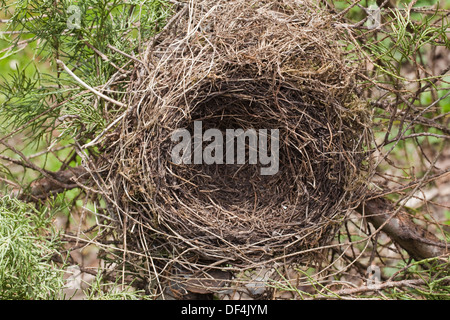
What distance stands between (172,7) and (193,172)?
607 millimetres

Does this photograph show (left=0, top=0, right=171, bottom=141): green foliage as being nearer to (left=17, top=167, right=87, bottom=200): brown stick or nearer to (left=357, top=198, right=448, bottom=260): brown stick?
(left=17, top=167, right=87, bottom=200): brown stick

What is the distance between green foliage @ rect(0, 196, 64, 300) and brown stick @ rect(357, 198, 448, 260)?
1.12 meters

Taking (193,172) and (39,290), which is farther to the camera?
(193,172)

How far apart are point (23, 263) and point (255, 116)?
0.92m

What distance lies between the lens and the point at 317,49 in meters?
1.61

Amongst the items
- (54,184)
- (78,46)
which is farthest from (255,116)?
(54,184)

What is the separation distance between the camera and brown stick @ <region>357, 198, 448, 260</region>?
1.78m

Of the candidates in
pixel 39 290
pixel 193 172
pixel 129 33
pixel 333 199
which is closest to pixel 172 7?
pixel 129 33

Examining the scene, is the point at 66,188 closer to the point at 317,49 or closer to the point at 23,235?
the point at 23,235

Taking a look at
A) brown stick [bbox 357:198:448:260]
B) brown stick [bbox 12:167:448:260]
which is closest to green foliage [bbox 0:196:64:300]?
brown stick [bbox 12:167:448:260]

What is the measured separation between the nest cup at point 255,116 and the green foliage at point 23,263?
279mm

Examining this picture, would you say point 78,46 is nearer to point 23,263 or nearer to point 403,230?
point 23,263

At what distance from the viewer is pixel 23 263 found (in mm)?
1460

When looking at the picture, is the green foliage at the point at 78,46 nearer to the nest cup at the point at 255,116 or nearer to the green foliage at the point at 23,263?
the nest cup at the point at 255,116
